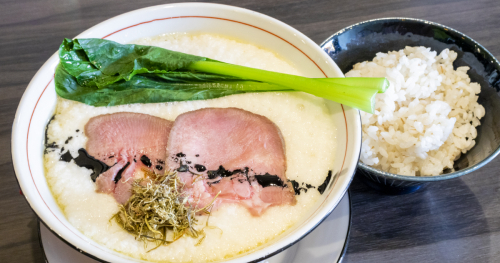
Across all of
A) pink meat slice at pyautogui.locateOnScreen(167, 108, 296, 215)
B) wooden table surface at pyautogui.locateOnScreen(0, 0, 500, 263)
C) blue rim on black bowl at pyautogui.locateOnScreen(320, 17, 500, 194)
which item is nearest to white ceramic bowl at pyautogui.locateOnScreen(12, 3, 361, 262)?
pink meat slice at pyautogui.locateOnScreen(167, 108, 296, 215)

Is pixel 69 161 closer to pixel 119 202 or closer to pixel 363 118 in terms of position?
pixel 119 202

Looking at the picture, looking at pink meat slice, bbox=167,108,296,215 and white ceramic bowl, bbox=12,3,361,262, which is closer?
white ceramic bowl, bbox=12,3,361,262

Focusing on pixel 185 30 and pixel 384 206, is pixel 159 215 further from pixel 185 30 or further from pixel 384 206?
pixel 384 206

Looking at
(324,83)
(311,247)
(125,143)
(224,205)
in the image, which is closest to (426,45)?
(324,83)

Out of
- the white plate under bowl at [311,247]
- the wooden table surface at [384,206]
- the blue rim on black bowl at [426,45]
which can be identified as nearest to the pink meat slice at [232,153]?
the white plate under bowl at [311,247]

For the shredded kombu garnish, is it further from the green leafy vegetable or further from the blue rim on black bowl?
the blue rim on black bowl
